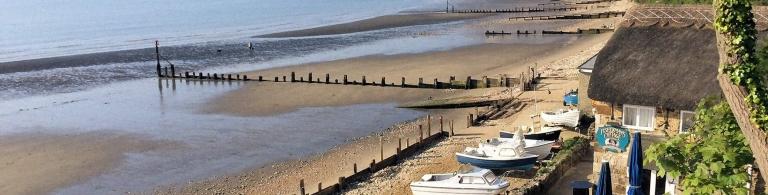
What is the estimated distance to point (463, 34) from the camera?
64625mm

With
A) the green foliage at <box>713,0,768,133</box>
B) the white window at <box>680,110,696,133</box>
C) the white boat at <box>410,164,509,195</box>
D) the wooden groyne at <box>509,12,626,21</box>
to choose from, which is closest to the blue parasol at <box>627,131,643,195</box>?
the white window at <box>680,110,696,133</box>

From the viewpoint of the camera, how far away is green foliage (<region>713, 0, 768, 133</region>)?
673 cm

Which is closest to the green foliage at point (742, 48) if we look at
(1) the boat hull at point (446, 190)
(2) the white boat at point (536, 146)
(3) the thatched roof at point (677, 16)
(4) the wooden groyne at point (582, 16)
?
(3) the thatched roof at point (677, 16)

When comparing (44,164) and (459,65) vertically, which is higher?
(459,65)

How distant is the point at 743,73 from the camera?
22.2ft

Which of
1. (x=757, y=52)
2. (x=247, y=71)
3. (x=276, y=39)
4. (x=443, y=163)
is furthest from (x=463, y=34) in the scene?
(x=757, y=52)

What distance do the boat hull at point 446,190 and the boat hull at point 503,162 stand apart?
77.1 inches

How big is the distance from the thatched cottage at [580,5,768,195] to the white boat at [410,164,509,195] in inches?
114

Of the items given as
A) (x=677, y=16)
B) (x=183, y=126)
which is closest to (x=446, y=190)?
(x=677, y=16)

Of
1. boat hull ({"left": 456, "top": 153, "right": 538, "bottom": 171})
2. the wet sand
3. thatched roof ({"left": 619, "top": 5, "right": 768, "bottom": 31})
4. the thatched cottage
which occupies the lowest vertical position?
boat hull ({"left": 456, "top": 153, "right": 538, "bottom": 171})

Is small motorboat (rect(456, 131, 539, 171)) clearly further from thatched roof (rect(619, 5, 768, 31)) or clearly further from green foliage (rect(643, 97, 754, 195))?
green foliage (rect(643, 97, 754, 195))

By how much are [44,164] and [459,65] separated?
85.1 feet

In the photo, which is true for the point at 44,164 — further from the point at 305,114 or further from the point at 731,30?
the point at 731,30

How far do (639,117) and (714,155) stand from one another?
659 cm
